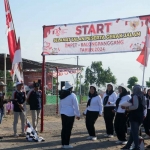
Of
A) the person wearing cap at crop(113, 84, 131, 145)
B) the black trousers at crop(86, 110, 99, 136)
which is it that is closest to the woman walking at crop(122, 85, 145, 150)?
the person wearing cap at crop(113, 84, 131, 145)

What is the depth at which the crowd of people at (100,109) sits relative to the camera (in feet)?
26.8

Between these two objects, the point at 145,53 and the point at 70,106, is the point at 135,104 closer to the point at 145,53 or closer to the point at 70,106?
the point at 70,106

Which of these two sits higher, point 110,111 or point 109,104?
point 109,104

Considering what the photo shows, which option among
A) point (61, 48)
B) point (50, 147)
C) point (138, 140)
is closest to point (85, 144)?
point (50, 147)

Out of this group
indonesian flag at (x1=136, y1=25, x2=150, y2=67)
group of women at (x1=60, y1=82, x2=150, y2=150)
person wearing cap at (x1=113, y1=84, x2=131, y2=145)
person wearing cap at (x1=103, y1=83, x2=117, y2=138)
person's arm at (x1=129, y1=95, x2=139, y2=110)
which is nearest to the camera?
person's arm at (x1=129, y1=95, x2=139, y2=110)

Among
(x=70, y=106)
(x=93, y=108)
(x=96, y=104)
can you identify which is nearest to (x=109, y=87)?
(x=96, y=104)

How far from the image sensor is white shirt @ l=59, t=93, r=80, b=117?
878 cm

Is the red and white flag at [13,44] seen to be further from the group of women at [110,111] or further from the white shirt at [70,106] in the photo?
the white shirt at [70,106]

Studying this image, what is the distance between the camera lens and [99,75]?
184 feet

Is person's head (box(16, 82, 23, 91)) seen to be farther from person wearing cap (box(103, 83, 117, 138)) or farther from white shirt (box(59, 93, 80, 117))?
person wearing cap (box(103, 83, 117, 138))

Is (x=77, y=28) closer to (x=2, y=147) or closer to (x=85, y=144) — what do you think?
(x=85, y=144)

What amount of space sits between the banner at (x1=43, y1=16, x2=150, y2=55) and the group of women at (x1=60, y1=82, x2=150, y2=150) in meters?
1.41

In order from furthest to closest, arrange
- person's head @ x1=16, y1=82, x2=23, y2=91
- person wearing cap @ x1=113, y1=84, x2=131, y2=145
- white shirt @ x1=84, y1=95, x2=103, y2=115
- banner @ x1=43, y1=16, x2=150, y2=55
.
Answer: banner @ x1=43, y1=16, x2=150, y2=55 → person's head @ x1=16, y1=82, x2=23, y2=91 → white shirt @ x1=84, y1=95, x2=103, y2=115 → person wearing cap @ x1=113, y1=84, x2=131, y2=145

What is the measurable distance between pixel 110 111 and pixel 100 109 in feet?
2.69
